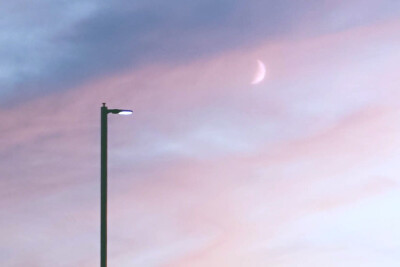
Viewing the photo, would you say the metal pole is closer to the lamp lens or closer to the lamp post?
the lamp post

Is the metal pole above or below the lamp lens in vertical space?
below

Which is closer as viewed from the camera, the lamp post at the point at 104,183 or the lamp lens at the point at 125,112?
the lamp post at the point at 104,183

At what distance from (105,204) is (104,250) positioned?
46.5 inches

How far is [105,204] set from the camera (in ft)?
108

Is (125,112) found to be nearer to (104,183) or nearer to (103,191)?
(104,183)

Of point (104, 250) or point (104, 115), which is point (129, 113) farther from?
point (104, 250)

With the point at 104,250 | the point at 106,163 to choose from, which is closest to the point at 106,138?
the point at 106,163

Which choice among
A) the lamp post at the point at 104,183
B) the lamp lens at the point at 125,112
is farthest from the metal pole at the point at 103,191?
the lamp lens at the point at 125,112

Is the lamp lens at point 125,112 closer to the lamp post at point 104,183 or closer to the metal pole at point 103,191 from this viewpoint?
the lamp post at point 104,183

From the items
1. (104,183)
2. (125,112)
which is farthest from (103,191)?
(125,112)

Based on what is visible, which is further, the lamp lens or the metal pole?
the lamp lens

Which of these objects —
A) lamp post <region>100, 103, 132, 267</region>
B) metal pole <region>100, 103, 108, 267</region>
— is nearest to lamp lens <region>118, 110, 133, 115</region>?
lamp post <region>100, 103, 132, 267</region>

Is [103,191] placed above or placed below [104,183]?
below

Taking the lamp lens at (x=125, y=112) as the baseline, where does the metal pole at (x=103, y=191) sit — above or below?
below
